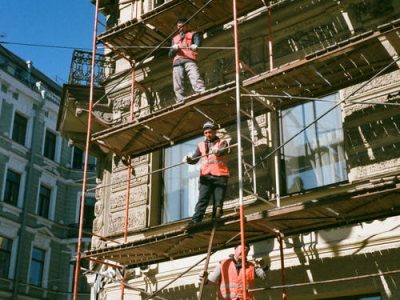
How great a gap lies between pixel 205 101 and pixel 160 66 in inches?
124

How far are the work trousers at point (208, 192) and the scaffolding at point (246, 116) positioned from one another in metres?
0.38

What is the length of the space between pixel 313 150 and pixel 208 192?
2073 mm

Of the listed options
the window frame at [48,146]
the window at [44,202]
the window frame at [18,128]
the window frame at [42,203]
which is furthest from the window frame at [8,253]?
the window frame at [48,146]

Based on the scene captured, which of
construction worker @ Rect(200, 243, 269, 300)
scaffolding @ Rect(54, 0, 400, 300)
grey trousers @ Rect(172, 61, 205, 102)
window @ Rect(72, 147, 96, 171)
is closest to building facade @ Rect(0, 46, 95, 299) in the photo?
window @ Rect(72, 147, 96, 171)

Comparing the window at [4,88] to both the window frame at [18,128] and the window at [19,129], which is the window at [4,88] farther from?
the window at [19,129]

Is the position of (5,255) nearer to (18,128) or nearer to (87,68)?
(18,128)

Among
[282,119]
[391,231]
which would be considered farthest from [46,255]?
[391,231]

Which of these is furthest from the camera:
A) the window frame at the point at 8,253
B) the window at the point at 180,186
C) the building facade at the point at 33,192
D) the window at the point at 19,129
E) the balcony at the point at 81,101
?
the window at the point at 19,129

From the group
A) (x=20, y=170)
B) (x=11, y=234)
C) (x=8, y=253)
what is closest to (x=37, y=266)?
(x=8, y=253)

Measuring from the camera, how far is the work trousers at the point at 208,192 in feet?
29.0


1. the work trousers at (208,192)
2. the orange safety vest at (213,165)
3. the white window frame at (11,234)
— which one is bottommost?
the work trousers at (208,192)

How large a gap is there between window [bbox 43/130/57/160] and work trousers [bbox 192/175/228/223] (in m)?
22.2

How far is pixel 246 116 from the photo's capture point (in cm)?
990

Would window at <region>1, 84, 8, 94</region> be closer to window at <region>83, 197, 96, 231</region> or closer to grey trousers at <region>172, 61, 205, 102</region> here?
window at <region>83, 197, 96, 231</region>
